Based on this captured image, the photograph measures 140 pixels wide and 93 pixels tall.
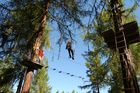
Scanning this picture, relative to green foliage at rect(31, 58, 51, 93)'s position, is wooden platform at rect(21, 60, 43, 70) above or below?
below

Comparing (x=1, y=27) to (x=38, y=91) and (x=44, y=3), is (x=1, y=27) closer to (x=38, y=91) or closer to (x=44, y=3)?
(x=44, y=3)

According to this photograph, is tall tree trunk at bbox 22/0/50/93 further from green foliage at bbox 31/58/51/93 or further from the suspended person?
green foliage at bbox 31/58/51/93

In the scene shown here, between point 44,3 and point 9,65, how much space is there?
4311 mm

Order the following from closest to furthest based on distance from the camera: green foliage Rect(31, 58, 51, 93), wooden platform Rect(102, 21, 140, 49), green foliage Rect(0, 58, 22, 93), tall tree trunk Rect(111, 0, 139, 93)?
tall tree trunk Rect(111, 0, 139, 93)
wooden platform Rect(102, 21, 140, 49)
green foliage Rect(0, 58, 22, 93)
green foliage Rect(31, 58, 51, 93)

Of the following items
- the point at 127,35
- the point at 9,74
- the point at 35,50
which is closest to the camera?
the point at 127,35

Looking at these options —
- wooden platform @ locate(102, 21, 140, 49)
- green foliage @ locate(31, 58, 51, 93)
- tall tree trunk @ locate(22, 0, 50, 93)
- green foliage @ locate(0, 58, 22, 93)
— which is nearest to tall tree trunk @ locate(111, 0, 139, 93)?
wooden platform @ locate(102, 21, 140, 49)

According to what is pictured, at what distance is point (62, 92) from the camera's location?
50031 millimetres

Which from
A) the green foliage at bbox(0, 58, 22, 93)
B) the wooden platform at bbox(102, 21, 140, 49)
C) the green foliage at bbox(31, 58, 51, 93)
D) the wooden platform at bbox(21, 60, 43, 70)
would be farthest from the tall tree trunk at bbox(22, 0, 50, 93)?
the green foliage at bbox(31, 58, 51, 93)

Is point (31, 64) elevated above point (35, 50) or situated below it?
below

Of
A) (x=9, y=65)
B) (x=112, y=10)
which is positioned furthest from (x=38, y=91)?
(x=112, y=10)

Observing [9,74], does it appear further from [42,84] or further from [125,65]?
[42,84]

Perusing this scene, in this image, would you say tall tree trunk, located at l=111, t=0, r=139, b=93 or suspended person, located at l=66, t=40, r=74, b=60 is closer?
tall tree trunk, located at l=111, t=0, r=139, b=93

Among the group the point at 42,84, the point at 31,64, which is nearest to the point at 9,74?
the point at 31,64

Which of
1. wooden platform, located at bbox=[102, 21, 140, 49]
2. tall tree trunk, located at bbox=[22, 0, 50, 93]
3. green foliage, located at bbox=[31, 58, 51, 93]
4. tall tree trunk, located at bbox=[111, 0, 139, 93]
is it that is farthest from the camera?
green foliage, located at bbox=[31, 58, 51, 93]
